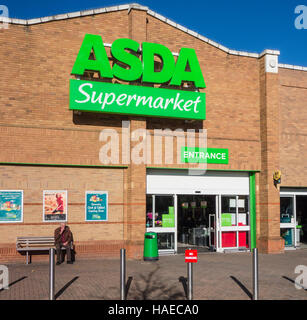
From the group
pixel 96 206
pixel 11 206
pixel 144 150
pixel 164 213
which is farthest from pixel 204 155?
pixel 11 206

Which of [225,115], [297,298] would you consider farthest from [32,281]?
[225,115]

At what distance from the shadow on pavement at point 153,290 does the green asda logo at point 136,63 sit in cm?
697

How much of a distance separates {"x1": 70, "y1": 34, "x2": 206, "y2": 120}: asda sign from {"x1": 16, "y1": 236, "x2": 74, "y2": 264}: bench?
4.47 metres

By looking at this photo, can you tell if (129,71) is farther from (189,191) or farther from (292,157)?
(292,157)

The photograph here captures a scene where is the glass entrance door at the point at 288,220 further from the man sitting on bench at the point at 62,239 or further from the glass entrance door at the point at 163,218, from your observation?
the man sitting on bench at the point at 62,239

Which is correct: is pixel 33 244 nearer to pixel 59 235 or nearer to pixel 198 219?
pixel 59 235

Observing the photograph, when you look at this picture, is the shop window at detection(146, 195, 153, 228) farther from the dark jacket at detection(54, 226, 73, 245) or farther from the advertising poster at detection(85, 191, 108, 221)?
the dark jacket at detection(54, 226, 73, 245)

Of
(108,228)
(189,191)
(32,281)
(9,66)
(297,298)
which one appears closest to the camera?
(297,298)

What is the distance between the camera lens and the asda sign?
13.8m

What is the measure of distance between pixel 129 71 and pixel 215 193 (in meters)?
5.93

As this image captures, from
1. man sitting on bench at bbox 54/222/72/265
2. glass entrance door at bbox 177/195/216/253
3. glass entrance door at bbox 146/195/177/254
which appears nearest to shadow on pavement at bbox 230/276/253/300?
glass entrance door at bbox 146/195/177/254

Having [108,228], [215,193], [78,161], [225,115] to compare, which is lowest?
[108,228]

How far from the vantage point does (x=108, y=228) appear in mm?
14547

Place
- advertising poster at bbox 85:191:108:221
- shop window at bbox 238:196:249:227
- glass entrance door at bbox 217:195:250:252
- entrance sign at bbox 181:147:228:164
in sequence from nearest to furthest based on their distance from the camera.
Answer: advertising poster at bbox 85:191:108:221 < entrance sign at bbox 181:147:228:164 < glass entrance door at bbox 217:195:250:252 < shop window at bbox 238:196:249:227
